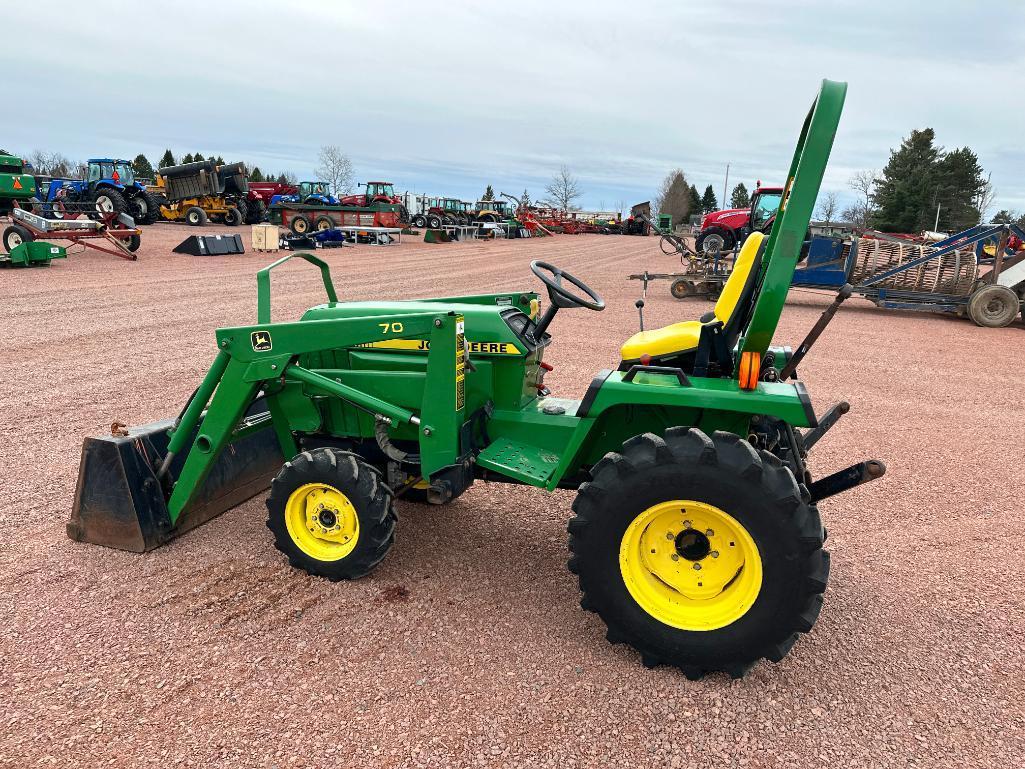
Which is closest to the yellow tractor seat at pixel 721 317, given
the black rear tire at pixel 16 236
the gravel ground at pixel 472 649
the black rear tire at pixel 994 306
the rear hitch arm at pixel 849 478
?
the rear hitch arm at pixel 849 478

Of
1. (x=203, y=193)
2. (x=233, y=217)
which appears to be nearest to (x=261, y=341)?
(x=203, y=193)

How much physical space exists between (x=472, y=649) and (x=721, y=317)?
1718 millimetres

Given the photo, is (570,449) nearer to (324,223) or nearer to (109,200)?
(109,200)

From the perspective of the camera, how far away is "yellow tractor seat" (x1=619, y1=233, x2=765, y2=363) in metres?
2.74

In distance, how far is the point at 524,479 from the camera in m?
2.81

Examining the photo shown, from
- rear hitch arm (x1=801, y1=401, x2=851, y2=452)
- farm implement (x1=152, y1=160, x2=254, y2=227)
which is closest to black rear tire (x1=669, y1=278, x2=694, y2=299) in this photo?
rear hitch arm (x1=801, y1=401, x2=851, y2=452)

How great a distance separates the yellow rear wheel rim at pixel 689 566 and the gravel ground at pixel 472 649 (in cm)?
25

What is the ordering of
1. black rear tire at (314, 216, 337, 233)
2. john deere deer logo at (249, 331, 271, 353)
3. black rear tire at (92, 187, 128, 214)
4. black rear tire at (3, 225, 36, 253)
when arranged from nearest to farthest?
john deere deer logo at (249, 331, 271, 353) → black rear tire at (3, 225, 36, 253) → black rear tire at (92, 187, 128, 214) → black rear tire at (314, 216, 337, 233)

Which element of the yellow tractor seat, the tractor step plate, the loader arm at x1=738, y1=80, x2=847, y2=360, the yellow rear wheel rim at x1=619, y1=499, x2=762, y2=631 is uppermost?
the loader arm at x1=738, y1=80, x2=847, y2=360

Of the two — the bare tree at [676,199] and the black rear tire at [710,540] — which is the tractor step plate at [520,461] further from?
the bare tree at [676,199]

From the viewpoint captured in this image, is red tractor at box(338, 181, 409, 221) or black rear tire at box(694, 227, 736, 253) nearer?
black rear tire at box(694, 227, 736, 253)

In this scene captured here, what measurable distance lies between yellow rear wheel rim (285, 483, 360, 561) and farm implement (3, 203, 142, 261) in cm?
1363

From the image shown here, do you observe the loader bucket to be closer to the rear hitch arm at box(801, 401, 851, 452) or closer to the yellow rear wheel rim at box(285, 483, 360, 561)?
the yellow rear wheel rim at box(285, 483, 360, 561)

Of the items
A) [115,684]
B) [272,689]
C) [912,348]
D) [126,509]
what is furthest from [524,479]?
Result: [912,348]
